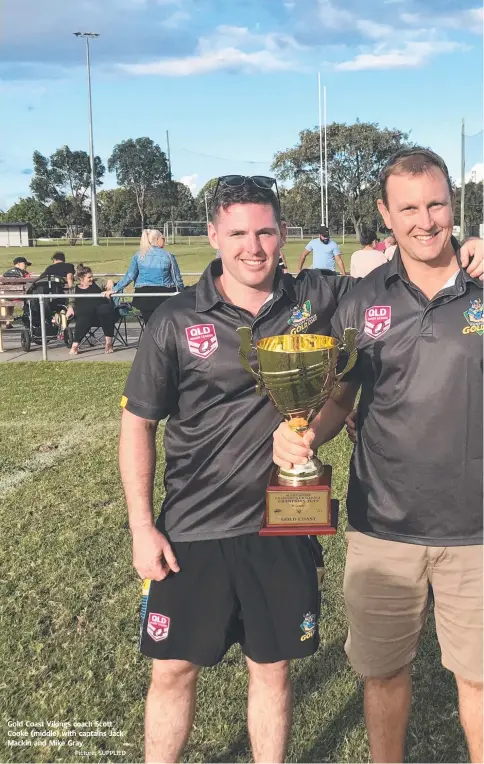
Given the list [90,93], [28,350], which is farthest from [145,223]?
[28,350]

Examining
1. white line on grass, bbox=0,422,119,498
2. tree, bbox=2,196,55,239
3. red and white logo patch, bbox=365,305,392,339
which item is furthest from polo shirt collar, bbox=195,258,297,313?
tree, bbox=2,196,55,239

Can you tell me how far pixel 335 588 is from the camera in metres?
4.05

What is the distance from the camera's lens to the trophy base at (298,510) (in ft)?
7.27

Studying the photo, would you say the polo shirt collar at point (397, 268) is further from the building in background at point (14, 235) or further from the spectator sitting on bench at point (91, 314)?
the building in background at point (14, 235)

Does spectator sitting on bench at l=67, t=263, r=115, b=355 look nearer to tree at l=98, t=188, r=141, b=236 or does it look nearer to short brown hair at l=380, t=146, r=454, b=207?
short brown hair at l=380, t=146, r=454, b=207

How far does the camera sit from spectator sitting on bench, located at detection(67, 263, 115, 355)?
1138 centimetres

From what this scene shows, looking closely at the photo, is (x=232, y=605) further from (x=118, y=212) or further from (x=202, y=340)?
(x=118, y=212)

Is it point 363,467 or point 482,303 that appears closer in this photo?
point 482,303

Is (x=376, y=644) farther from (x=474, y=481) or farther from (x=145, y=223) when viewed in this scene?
(x=145, y=223)

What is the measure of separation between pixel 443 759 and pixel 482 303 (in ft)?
6.19

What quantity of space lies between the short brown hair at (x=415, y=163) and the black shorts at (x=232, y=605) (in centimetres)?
132

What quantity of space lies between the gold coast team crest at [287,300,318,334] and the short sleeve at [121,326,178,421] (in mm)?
421

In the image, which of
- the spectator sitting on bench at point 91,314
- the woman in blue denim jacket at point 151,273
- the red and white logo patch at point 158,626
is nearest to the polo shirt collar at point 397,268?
the red and white logo patch at point 158,626

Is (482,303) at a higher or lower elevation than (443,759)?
higher
